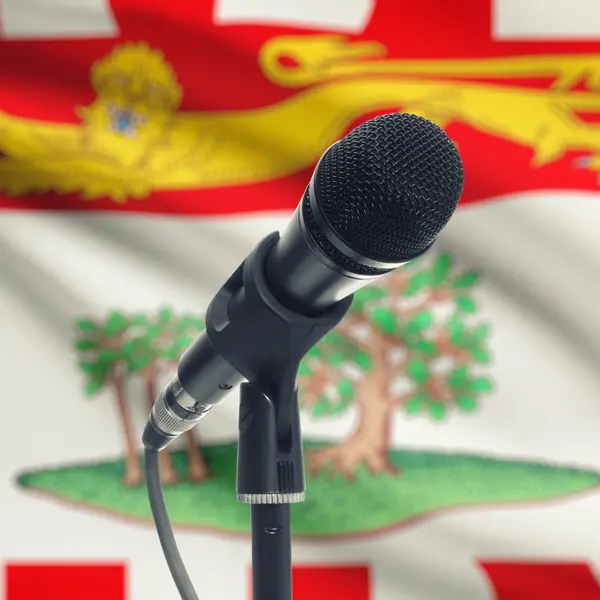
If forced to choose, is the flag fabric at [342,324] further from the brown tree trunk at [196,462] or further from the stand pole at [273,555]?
the stand pole at [273,555]

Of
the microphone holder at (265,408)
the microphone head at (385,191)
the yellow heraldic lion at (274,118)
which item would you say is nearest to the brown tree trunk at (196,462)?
the yellow heraldic lion at (274,118)

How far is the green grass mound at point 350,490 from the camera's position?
1052 mm

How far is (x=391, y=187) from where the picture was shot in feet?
1.18

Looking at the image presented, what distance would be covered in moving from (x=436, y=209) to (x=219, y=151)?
2.55 feet

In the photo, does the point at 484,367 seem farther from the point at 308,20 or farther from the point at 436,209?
the point at 436,209

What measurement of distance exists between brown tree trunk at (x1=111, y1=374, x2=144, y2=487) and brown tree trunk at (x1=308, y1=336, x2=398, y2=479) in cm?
26

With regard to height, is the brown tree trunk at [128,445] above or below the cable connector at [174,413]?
above

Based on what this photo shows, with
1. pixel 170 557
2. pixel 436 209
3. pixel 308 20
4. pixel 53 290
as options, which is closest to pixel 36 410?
pixel 53 290

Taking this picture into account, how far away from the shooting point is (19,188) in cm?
109

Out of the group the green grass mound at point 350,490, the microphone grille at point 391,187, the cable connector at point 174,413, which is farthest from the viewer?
the green grass mound at point 350,490

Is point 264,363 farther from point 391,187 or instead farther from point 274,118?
point 274,118

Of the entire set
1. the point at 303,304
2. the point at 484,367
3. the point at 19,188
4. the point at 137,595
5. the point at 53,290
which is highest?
the point at 19,188

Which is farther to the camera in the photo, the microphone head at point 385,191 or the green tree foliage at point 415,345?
the green tree foliage at point 415,345

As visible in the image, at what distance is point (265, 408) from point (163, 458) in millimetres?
697
